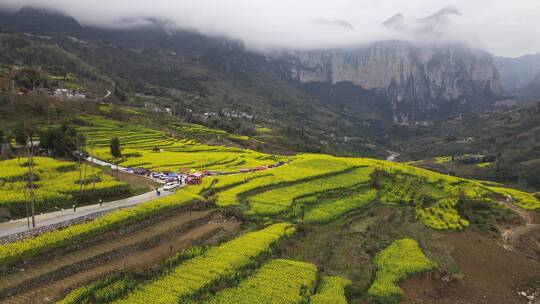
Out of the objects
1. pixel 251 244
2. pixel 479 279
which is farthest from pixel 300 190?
pixel 479 279

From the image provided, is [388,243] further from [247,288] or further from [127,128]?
[127,128]

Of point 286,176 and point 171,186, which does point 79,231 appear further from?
point 286,176

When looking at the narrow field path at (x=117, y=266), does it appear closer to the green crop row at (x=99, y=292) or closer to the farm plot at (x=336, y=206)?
the green crop row at (x=99, y=292)

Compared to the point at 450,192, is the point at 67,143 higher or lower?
higher


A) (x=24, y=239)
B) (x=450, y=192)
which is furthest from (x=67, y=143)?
(x=450, y=192)

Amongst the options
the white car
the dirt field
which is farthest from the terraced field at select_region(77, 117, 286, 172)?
the dirt field
